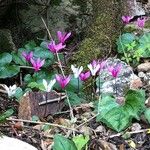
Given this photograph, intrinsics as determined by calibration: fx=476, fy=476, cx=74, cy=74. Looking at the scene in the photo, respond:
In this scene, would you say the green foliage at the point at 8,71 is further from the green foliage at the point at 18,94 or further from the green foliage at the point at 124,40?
the green foliage at the point at 124,40

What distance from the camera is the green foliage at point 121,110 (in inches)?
97.0

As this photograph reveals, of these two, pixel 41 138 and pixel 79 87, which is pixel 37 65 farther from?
pixel 41 138

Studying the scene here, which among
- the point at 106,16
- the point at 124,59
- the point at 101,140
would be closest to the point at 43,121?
the point at 101,140

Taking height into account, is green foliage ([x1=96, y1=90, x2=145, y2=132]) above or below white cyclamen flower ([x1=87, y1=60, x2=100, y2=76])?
below

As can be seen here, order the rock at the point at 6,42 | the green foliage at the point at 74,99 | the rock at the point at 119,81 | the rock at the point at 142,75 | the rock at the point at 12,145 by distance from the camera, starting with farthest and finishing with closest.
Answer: the rock at the point at 6,42 < the rock at the point at 142,75 < the rock at the point at 119,81 < the green foliage at the point at 74,99 < the rock at the point at 12,145

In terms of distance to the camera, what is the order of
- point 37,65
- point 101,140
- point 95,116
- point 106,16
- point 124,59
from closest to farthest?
point 101,140
point 95,116
point 37,65
point 124,59
point 106,16

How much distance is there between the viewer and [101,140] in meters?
2.41

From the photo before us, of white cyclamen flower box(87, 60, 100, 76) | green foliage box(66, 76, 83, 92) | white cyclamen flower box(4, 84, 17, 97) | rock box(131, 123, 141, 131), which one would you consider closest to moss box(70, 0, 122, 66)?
green foliage box(66, 76, 83, 92)

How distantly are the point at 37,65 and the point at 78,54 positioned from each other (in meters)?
0.58

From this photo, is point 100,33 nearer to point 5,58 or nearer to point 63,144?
point 5,58

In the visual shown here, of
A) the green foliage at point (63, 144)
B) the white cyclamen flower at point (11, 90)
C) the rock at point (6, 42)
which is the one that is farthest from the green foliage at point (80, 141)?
the rock at point (6, 42)

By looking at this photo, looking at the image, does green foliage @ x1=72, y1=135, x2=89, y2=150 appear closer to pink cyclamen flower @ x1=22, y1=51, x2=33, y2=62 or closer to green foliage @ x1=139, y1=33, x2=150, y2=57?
pink cyclamen flower @ x1=22, y1=51, x2=33, y2=62

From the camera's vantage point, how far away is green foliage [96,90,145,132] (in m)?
2.46

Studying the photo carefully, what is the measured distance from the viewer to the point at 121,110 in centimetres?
249
